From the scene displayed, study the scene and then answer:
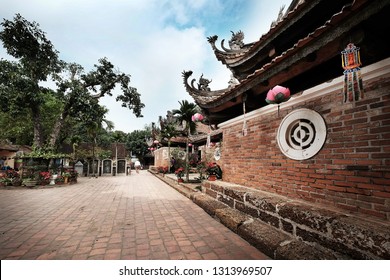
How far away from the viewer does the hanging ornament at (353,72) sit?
203 cm

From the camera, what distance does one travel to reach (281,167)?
336cm

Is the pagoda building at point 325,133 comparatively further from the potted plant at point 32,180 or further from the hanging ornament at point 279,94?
the potted plant at point 32,180

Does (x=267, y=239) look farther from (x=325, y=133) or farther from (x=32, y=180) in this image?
(x=32, y=180)

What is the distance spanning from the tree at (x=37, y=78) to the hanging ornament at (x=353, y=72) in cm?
1490

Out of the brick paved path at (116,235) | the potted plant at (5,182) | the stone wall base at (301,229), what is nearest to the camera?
the stone wall base at (301,229)

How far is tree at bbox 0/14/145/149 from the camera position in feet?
38.5

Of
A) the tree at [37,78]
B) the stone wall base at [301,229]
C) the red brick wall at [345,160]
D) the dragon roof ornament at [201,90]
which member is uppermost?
the tree at [37,78]

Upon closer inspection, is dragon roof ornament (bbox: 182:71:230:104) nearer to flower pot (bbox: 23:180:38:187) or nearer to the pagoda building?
the pagoda building

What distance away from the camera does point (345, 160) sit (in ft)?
7.95

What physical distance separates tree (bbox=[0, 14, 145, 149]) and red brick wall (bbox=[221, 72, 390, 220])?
13923 millimetres

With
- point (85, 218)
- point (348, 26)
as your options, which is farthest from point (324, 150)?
point (85, 218)

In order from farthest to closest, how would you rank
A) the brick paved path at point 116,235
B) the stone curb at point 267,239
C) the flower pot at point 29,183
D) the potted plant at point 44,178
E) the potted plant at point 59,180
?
the potted plant at point 59,180, the potted plant at point 44,178, the flower pot at point 29,183, the brick paved path at point 116,235, the stone curb at point 267,239

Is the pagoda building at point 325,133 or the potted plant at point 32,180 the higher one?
the pagoda building at point 325,133

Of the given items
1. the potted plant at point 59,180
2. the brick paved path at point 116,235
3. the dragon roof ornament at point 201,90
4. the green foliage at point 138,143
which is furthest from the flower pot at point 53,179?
the green foliage at point 138,143
